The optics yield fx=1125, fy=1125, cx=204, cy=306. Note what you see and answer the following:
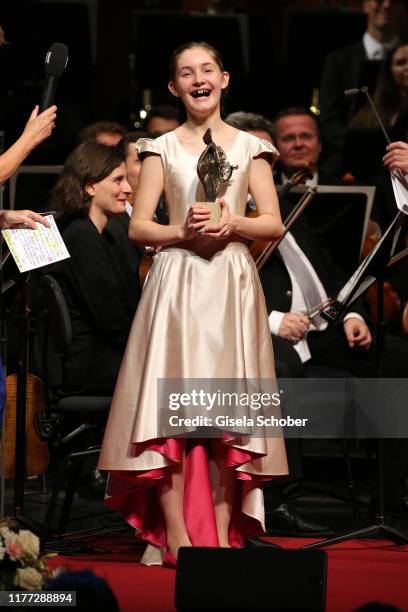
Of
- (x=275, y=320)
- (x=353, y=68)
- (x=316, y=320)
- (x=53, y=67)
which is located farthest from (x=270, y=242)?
(x=353, y=68)

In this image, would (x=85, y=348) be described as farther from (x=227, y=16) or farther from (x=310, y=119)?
(x=227, y=16)

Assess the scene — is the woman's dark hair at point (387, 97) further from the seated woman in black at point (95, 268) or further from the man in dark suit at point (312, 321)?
the seated woman in black at point (95, 268)

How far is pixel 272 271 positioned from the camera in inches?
204

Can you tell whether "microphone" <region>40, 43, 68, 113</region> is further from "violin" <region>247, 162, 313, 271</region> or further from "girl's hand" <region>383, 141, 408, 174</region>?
"violin" <region>247, 162, 313, 271</region>

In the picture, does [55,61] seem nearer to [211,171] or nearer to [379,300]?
[211,171]

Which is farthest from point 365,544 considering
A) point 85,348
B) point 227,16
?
point 227,16

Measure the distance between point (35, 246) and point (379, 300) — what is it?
1.30m

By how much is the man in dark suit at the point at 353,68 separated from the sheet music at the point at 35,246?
3.14 m

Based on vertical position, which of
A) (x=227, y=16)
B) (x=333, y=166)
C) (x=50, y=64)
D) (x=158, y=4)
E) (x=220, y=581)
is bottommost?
(x=220, y=581)

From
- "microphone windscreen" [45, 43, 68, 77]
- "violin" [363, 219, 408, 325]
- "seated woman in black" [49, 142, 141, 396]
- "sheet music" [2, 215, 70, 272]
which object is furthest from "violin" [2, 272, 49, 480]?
"violin" [363, 219, 408, 325]

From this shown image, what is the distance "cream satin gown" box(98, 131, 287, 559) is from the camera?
371cm

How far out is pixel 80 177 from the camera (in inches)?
188

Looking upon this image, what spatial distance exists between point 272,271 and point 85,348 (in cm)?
118

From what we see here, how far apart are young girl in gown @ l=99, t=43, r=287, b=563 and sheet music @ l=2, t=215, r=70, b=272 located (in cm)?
35
